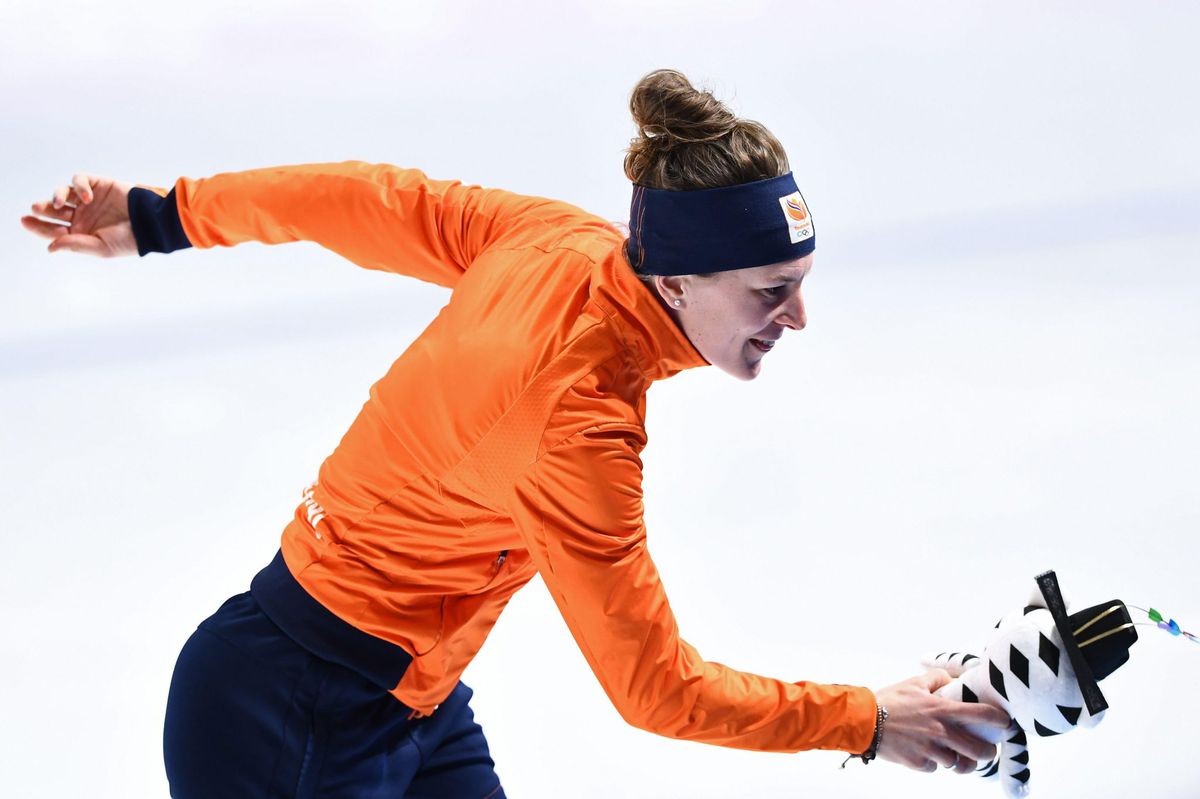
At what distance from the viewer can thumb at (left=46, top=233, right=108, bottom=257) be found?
2068 mm

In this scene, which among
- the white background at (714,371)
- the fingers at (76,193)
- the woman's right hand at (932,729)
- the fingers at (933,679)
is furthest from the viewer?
the white background at (714,371)

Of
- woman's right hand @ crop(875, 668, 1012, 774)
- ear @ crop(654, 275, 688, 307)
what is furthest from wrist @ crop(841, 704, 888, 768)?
ear @ crop(654, 275, 688, 307)

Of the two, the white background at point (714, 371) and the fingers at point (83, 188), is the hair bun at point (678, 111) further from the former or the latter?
the white background at point (714, 371)

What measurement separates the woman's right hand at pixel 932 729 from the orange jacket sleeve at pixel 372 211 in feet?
2.75

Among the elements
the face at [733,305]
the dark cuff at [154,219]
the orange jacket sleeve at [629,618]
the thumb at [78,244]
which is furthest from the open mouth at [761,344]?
the thumb at [78,244]

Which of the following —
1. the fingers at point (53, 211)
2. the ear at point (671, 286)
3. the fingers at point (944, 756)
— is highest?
the fingers at point (53, 211)

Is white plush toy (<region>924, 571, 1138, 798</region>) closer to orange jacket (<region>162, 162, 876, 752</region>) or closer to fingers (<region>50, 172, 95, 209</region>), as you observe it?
orange jacket (<region>162, 162, 876, 752</region>)

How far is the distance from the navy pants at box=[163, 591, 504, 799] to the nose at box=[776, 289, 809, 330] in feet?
2.45

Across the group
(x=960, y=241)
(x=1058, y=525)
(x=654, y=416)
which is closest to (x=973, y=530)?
(x=1058, y=525)

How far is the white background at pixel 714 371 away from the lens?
2.73 m

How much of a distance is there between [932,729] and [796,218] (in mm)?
681

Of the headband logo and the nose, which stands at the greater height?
the headband logo

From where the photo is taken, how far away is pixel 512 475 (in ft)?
4.99

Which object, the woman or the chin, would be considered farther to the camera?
the chin
